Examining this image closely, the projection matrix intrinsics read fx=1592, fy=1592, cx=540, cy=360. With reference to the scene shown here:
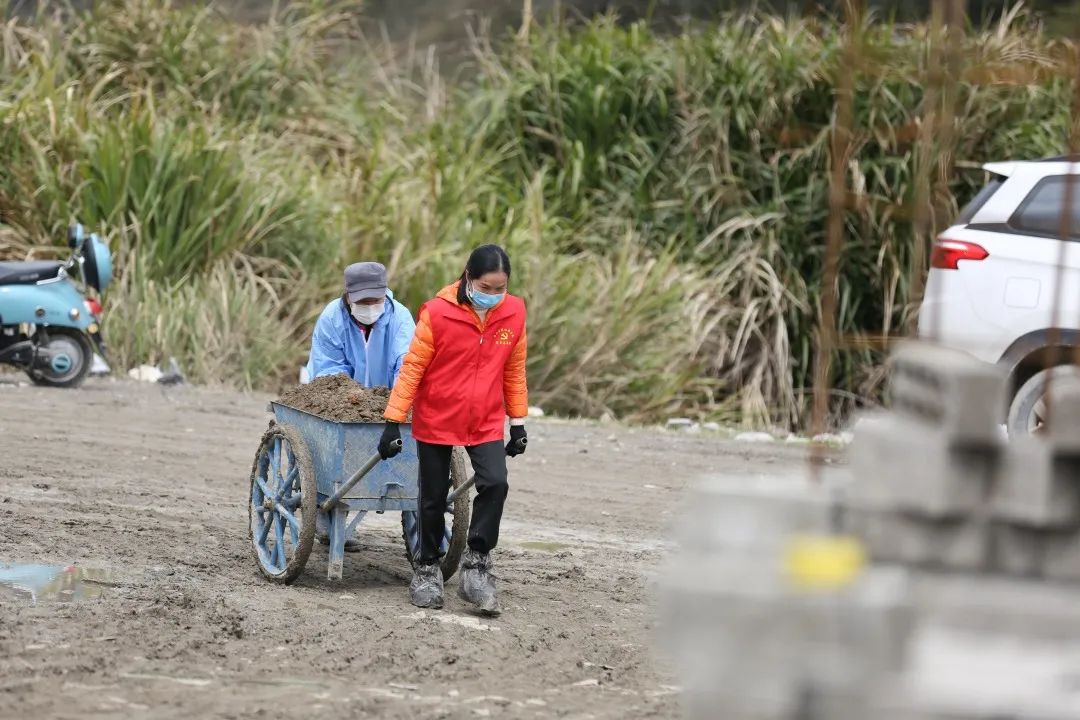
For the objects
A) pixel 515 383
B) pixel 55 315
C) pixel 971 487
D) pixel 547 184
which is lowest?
pixel 55 315

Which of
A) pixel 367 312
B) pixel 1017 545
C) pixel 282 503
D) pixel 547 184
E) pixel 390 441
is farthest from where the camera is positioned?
pixel 547 184

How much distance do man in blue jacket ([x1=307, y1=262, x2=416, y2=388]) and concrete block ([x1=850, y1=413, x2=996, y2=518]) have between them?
454 centimetres

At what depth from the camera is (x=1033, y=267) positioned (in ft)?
29.9

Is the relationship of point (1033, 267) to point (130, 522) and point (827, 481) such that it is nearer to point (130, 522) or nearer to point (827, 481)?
point (130, 522)

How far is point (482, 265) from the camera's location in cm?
638

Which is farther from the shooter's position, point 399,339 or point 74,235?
point 74,235

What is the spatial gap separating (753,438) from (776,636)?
388 inches

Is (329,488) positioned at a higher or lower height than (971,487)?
lower

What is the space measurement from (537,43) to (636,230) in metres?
2.84

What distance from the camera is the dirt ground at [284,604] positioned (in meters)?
5.16

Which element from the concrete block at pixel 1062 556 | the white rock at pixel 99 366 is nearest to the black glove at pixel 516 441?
the concrete block at pixel 1062 556

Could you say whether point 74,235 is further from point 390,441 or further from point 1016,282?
point 1016,282

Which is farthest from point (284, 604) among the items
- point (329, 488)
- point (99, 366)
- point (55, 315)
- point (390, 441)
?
point (99, 366)

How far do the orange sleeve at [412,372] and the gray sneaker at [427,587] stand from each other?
0.69 metres
